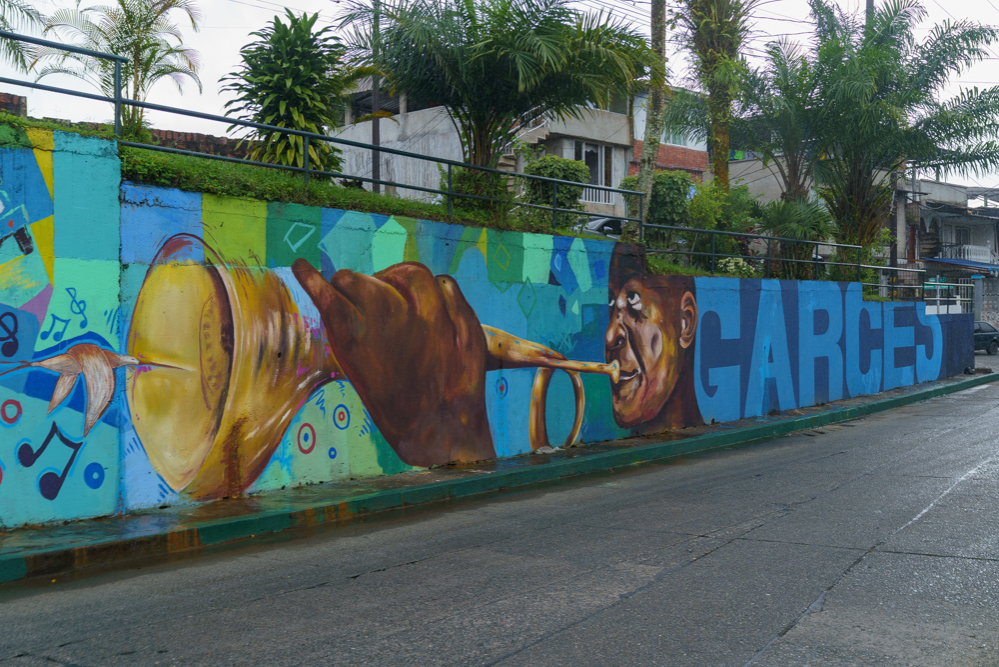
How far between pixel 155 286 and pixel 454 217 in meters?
4.25

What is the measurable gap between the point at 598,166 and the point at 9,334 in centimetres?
2579

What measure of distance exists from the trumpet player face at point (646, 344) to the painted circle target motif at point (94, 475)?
7812 millimetres

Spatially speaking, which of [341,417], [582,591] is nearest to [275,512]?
[341,417]

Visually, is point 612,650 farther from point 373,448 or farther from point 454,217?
point 454,217

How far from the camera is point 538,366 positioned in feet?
39.6

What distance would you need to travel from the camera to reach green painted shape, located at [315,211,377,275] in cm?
951

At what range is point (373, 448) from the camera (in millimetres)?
9836

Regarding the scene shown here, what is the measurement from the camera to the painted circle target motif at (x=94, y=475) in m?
7.43

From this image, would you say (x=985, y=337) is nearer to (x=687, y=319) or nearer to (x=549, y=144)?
(x=549, y=144)

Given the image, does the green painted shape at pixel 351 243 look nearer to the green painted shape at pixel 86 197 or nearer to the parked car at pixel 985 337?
the green painted shape at pixel 86 197

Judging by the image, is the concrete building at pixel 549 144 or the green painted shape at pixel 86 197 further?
the concrete building at pixel 549 144

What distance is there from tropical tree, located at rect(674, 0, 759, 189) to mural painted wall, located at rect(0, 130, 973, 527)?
8911mm

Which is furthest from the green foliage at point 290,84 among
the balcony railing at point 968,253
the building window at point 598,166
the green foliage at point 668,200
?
the balcony railing at point 968,253

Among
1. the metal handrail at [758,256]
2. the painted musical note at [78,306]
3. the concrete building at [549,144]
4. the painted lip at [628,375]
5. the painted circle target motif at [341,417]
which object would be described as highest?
the concrete building at [549,144]
